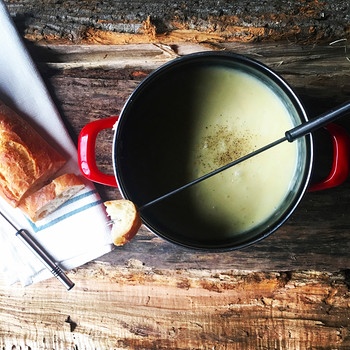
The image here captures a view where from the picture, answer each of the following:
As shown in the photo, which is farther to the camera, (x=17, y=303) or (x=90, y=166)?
(x=17, y=303)

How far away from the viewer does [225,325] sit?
110 cm

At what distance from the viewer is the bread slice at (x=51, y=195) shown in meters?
1.01

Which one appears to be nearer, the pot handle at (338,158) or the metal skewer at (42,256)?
the pot handle at (338,158)

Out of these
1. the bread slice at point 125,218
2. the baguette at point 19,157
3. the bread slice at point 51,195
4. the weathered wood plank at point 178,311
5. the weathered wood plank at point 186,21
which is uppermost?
the weathered wood plank at point 186,21

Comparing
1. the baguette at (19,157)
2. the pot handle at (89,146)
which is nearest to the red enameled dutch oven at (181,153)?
the pot handle at (89,146)

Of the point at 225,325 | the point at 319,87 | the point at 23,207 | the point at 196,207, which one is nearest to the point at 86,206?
the point at 23,207

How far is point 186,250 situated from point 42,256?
0.26 meters

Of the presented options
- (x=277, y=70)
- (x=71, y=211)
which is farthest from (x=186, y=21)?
(x=71, y=211)

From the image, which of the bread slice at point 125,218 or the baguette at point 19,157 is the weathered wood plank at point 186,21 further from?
the bread slice at point 125,218

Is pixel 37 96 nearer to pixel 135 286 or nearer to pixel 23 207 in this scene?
pixel 23 207

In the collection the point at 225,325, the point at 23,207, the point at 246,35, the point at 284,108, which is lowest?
the point at 225,325

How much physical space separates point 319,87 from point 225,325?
48cm

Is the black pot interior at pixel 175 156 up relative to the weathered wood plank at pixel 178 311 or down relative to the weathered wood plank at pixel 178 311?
up

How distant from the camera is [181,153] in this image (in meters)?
0.96
